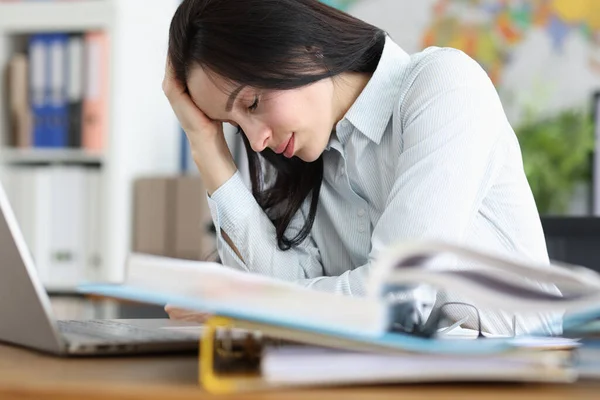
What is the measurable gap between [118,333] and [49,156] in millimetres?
2581

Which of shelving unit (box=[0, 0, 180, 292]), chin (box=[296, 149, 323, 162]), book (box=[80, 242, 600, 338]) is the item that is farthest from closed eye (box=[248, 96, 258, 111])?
shelving unit (box=[0, 0, 180, 292])

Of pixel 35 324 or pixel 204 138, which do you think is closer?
pixel 35 324

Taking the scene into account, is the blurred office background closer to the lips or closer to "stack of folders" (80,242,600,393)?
the lips

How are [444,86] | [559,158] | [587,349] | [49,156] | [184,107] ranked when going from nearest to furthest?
[587,349] → [444,86] → [184,107] → [559,158] → [49,156]

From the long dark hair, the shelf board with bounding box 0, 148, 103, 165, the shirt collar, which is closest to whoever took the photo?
the long dark hair

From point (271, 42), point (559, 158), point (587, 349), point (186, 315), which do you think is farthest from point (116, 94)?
point (587, 349)

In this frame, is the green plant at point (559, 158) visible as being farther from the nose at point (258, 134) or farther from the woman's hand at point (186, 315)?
the woman's hand at point (186, 315)

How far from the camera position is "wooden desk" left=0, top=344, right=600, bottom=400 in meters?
0.49

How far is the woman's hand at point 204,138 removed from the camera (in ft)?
4.96

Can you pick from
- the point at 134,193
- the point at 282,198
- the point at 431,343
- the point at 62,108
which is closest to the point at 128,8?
the point at 62,108

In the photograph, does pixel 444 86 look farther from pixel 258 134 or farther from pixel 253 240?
pixel 253 240

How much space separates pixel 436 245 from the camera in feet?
1.71

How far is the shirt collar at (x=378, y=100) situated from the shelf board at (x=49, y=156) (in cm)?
198

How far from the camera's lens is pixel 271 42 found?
128cm
